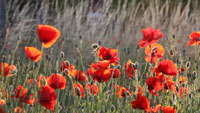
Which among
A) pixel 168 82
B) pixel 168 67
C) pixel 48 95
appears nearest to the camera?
pixel 48 95

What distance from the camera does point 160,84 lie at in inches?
57.6

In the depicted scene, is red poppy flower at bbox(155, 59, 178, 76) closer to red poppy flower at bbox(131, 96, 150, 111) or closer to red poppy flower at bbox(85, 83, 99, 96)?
red poppy flower at bbox(131, 96, 150, 111)

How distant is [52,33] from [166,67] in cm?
51

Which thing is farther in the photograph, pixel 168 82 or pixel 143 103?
pixel 168 82

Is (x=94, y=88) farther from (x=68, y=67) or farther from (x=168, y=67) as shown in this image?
(x=168, y=67)

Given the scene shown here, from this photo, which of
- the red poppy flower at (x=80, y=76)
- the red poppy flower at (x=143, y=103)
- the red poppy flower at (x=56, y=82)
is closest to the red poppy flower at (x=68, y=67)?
the red poppy flower at (x=80, y=76)

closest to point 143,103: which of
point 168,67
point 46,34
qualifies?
point 168,67

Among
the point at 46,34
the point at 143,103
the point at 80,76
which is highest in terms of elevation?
the point at 46,34

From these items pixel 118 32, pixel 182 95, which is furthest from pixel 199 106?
pixel 118 32

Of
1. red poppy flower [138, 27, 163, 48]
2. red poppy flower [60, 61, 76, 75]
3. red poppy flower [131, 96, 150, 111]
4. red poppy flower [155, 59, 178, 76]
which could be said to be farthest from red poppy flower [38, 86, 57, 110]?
red poppy flower [138, 27, 163, 48]

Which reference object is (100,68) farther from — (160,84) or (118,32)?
(118,32)

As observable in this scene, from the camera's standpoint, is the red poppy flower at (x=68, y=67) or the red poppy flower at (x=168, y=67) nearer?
the red poppy flower at (x=168, y=67)

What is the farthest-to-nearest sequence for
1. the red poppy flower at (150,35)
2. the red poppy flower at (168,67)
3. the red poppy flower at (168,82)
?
1. the red poppy flower at (150,35)
2. the red poppy flower at (168,82)
3. the red poppy flower at (168,67)

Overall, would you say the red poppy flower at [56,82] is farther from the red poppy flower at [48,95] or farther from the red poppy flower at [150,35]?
the red poppy flower at [150,35]
